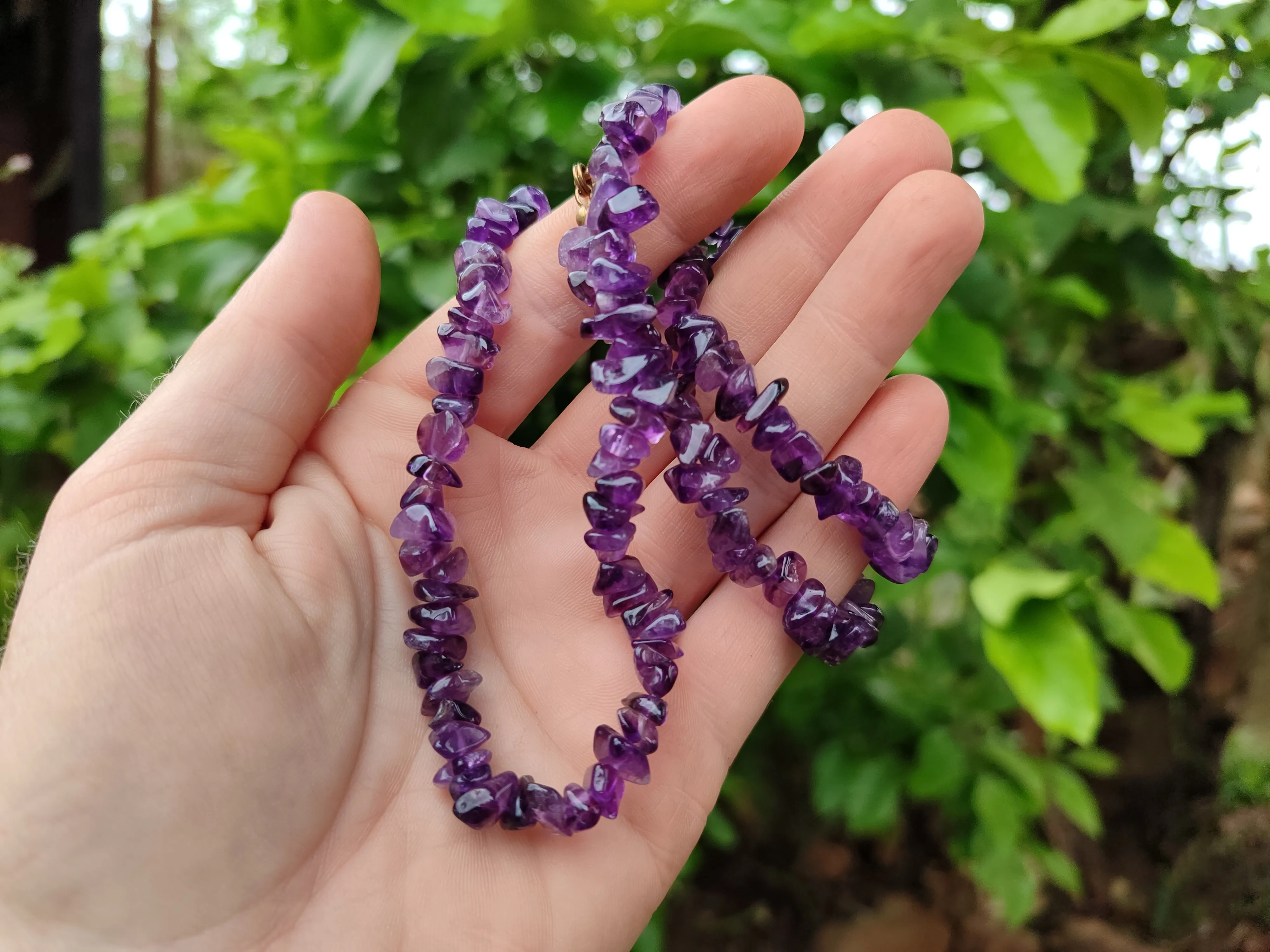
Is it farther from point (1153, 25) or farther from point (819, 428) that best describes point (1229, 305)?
point (819, 428)

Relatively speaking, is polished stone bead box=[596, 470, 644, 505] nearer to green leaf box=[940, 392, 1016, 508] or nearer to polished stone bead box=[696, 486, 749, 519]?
polished stone bead box=[696, 486, 749, 519]

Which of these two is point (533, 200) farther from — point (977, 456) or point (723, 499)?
point (977, 456)

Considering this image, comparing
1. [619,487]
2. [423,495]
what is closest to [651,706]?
[619,487]

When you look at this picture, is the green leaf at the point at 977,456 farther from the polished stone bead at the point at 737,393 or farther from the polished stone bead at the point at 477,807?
the polished stone bead at the point at 477,807

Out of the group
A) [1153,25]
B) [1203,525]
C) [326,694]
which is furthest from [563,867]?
[1203,525]

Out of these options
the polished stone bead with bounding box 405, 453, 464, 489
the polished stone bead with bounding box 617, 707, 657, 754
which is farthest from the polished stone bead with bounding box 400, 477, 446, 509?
the polished stone bead with bounding box 617, 707, 657, 754

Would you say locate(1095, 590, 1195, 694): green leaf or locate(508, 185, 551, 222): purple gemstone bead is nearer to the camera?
locate(508, 185, 551, 222): purple gemstone bead
